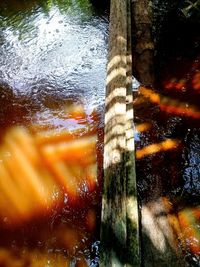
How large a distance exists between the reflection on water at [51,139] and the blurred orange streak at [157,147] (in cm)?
53

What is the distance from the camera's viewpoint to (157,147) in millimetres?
3721

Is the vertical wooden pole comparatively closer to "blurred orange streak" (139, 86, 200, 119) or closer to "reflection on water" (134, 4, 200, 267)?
"reflection on water" (134, 4, 200, 267)

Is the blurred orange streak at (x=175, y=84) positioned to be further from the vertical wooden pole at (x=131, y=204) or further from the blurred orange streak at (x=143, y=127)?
the vertical wooden pole at (x=131, y=204)

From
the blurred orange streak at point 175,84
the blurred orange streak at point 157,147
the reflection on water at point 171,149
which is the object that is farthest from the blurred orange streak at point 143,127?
the blurred orange streak at point 175,84

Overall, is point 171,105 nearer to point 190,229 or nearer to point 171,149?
point 171,149

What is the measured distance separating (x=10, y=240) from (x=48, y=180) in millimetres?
831

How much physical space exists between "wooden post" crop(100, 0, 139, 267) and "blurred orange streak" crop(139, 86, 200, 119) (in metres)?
0.44

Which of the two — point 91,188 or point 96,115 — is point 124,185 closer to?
point 91,188

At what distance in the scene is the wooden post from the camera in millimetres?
2283

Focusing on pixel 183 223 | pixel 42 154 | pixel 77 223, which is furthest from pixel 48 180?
pixel 183 223

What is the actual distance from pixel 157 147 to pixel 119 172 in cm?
102

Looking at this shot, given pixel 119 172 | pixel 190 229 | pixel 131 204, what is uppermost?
pixel 119 172

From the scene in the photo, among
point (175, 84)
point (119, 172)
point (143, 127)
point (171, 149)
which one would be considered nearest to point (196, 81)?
point (175, 84)

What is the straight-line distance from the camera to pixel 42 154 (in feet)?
13.0
